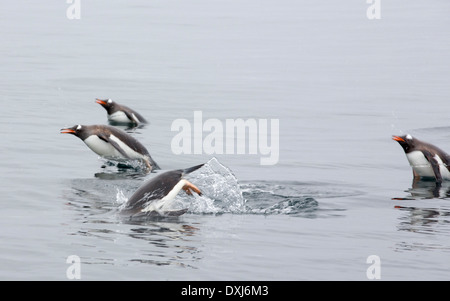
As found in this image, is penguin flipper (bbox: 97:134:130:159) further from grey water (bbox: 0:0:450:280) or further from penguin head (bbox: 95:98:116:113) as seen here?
penguin head (bbox: 95:98:116:113)

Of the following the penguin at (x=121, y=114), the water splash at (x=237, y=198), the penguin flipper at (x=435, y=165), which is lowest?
the water splash at (x=237, y=198)

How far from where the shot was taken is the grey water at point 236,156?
10242mm

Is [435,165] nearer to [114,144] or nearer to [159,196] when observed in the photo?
[114,144]

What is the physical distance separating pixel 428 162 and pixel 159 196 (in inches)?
233

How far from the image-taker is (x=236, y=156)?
1786 cm

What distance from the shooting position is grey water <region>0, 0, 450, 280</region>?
10.2 metres

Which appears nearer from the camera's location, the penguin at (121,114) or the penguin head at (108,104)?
the penguin at (121,114)

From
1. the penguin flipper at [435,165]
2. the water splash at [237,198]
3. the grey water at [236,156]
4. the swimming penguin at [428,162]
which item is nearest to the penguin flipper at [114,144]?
the grey water at [236,156]

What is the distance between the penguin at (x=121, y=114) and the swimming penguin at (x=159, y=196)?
9612 millimetres

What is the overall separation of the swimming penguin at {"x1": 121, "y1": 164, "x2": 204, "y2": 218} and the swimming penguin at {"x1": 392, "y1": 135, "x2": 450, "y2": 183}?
5.34 metres

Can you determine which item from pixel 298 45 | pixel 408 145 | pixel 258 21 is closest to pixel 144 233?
pixel 408 145

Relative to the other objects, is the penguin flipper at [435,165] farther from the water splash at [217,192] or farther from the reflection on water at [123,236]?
the reflection on water at [123,236]

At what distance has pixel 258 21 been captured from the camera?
54375 mm
